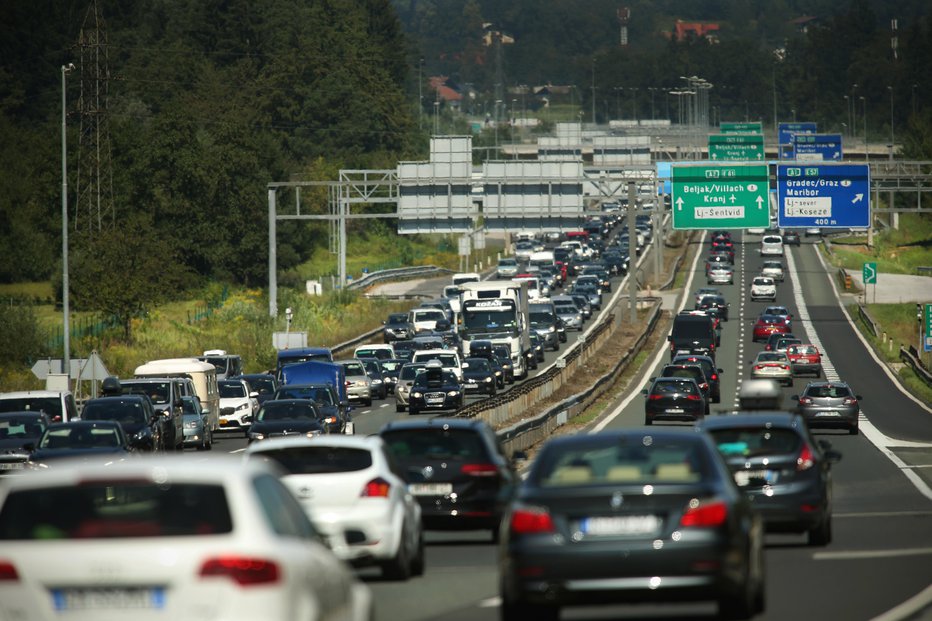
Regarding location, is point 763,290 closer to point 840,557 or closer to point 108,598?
point 840,557

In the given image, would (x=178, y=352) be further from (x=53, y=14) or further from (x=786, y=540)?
(x=53, y=14)

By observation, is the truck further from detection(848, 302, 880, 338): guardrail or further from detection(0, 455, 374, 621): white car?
detection(0, 455, 374, 621): white car

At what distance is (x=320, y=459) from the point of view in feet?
58.8

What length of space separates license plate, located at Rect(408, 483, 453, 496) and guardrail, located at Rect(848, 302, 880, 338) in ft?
201

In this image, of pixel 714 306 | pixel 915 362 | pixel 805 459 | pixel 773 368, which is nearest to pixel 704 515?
pixel 805 459

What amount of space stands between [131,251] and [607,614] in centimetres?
6153

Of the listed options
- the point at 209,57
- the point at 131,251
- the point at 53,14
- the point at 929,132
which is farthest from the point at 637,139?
the point at 131,251

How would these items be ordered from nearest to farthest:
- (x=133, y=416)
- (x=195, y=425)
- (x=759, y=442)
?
(x=759, y=442) < (x=133, y=416) < (x=195, y=425)

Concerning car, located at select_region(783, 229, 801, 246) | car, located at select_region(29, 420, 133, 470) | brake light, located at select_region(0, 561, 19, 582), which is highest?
car, located at select_region(783, 229, 801, 246)

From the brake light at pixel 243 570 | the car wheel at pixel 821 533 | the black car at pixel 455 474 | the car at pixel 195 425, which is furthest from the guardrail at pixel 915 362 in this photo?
the brake light at pixel 243 570

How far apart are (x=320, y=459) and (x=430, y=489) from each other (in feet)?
9.61

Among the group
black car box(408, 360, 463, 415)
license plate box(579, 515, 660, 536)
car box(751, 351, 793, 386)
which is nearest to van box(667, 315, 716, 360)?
car box(751, 351, 793, 386)

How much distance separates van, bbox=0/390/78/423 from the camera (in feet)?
116

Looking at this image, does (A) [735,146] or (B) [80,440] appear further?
(A) [735,146]
